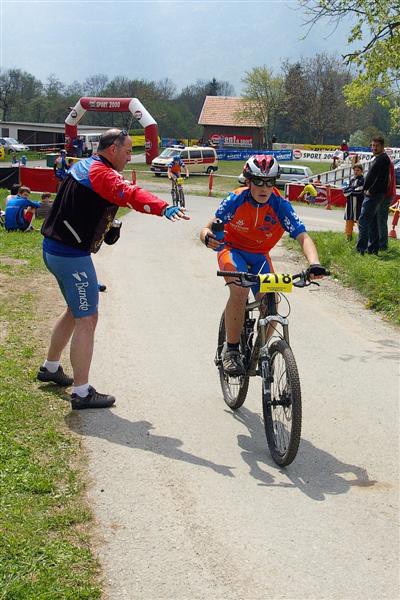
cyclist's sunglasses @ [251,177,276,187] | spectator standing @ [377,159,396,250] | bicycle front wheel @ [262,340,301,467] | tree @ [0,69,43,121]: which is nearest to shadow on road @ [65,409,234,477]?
bicycle front wheel @ [262,340,301,467]

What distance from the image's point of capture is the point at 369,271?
1168 centimetres

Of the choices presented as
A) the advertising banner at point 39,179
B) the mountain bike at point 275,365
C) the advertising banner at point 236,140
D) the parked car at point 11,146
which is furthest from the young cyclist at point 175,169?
the advertising banner at point 236,140

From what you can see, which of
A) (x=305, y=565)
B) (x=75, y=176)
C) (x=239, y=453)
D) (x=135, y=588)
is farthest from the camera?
(x=75, y=176)

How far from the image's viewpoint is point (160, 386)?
22.2 ft

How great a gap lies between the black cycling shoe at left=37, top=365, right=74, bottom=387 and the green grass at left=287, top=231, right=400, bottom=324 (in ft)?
16.4

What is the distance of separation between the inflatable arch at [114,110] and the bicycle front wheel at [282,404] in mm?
38803

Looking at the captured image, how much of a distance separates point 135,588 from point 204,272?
947 cm

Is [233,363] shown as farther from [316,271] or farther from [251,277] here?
[316,271]

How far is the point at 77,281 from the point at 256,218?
1539 mm

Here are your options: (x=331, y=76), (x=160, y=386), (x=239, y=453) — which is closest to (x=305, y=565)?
(x=239, y=453)

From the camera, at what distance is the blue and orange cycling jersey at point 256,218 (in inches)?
232

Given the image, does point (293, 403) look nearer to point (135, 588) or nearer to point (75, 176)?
point (135, 588)

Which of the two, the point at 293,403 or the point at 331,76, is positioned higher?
the point at 331,76

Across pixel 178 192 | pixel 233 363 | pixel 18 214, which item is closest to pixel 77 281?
pixel 233 363
